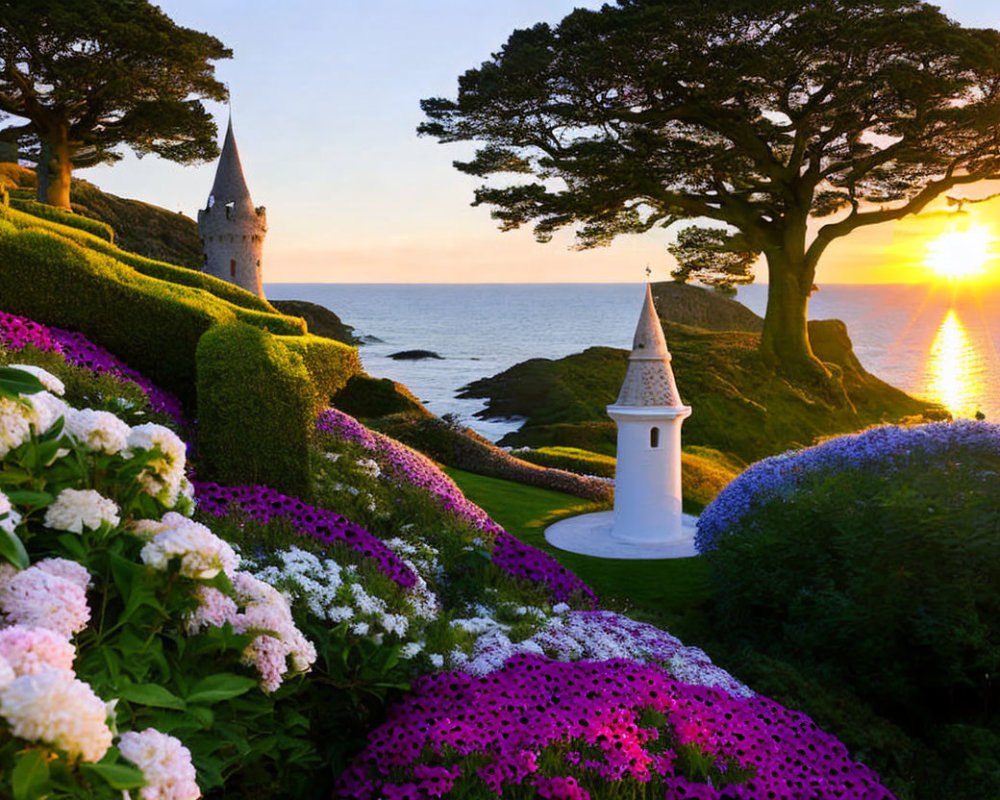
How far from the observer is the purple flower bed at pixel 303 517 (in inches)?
306

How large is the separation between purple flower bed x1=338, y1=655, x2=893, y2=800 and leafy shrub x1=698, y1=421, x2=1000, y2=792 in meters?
3.16

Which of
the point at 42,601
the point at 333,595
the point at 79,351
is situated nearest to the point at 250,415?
the point at 79,351

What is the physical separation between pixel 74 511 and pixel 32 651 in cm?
122

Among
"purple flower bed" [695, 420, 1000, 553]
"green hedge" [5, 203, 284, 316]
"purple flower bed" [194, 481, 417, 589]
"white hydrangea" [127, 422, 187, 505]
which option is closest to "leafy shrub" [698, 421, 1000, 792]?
"purple flower bed" [695, 420, 1000, 553]

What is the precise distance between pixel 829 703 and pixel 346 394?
21.5 metres

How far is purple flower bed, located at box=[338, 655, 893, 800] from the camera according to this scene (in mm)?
4828

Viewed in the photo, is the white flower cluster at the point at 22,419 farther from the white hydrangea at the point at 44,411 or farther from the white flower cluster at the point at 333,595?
the white flower cluster at the point at 333,595

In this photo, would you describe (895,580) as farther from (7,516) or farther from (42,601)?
(7,516)

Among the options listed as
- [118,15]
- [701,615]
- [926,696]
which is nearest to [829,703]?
[926,696]

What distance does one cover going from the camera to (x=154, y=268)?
1530cm

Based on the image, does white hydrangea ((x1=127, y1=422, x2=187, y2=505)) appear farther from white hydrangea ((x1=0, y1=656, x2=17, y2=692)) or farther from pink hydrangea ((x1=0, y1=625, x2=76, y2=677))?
white hydrangea ((x1=0, y1=656, x2=17, y2=692))

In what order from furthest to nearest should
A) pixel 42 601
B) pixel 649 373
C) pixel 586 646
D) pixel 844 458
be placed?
pixel 649 373 < pixel 844 458 < pixel 586 646 < pixel 42 601

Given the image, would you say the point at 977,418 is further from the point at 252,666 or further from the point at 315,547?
the point at 252,666

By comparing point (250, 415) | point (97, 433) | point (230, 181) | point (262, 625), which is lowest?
point (262, 625)
